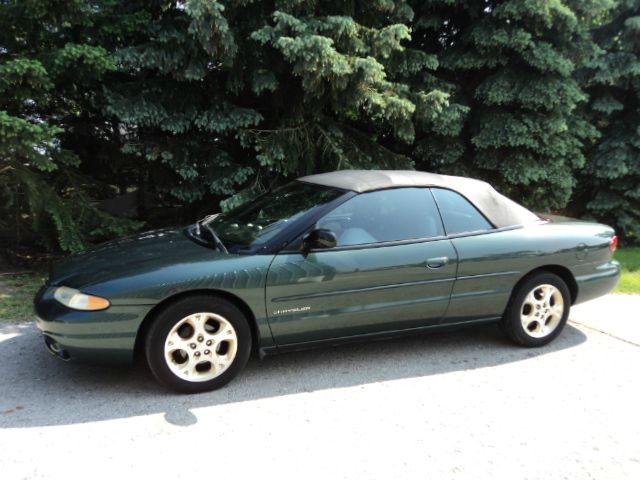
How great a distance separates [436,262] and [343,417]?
135cm

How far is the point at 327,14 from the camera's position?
6.04 m

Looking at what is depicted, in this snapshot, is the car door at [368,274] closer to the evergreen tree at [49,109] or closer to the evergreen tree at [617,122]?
the evergreen tree at [49,109]

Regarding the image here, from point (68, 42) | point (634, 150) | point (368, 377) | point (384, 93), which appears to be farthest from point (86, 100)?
point (634, 150)

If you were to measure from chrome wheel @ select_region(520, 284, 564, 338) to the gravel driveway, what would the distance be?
20 cm

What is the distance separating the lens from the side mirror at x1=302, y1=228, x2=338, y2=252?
11.2ft

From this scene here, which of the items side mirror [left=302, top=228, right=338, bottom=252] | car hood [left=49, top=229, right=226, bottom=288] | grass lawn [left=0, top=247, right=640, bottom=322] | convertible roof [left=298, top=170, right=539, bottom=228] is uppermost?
convertible roof [left=298, top=170, right=539, bottom=228]

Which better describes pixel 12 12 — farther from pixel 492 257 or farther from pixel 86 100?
pixel 492 257

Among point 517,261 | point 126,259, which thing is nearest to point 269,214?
point 126,259

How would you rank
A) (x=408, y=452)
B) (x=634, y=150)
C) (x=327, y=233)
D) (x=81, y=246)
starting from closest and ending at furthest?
1. (x=408, y=452)
2. (x=327, y=233)
3. (x=81, y=246)
4. (x=634, y=150)

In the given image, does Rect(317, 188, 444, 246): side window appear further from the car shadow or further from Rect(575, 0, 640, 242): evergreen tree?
Rect(575, 0, 640, 242): evergreen tree

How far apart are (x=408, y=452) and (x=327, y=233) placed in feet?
4.68

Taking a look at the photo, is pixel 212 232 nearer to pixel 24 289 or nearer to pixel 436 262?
pixel 436 262

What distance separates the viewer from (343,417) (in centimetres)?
310

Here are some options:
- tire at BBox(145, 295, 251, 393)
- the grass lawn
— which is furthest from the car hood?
the grass lawn
